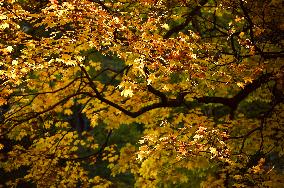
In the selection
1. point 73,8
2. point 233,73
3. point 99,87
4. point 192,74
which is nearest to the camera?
point 73,8

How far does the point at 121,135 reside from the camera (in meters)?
25.6

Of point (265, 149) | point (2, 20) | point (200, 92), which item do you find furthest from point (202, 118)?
point (2, 20)

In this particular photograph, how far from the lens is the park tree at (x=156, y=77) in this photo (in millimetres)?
7117

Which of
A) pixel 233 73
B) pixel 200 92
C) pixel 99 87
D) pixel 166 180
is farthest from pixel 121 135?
pixel 233 73

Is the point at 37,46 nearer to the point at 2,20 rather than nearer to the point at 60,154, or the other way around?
the point at 2,20

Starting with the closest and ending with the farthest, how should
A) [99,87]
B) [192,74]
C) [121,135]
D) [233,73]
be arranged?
[192,74], [233,73], [99,87], [121,135]

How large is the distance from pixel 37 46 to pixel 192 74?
3.07 metres

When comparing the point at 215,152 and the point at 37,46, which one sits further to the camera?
the point at 37,46

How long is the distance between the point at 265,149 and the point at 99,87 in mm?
5023

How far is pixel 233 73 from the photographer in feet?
26.3

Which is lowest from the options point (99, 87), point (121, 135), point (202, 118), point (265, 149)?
point (265, 149)

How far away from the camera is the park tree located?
7117 millimetres

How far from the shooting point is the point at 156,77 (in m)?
7.59

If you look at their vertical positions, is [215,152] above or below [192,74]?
below
